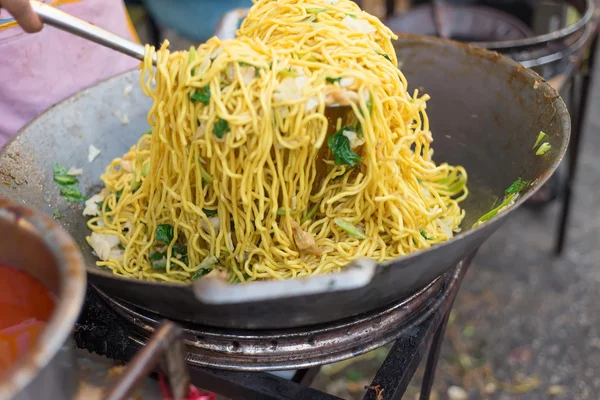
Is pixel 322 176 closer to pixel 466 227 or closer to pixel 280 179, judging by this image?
pixel 280 179

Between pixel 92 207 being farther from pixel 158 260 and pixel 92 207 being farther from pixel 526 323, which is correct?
pixel 526 323

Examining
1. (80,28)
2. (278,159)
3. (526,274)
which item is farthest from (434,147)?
(526,274)

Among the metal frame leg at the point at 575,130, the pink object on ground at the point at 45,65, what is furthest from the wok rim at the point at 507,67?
the metal frame leg at the point at 575,130

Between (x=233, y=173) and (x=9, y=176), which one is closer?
(x=233, y=173)

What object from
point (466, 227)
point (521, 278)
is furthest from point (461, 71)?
point (521, 278)

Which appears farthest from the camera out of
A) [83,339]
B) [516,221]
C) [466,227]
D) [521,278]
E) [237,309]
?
[516,221]

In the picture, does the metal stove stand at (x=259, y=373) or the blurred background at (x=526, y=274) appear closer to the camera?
the metal stove stand at (x=259, y=373)

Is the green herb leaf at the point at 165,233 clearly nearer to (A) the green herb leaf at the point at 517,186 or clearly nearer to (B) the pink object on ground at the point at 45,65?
(B) the pink object on ground at the point at 45,65
